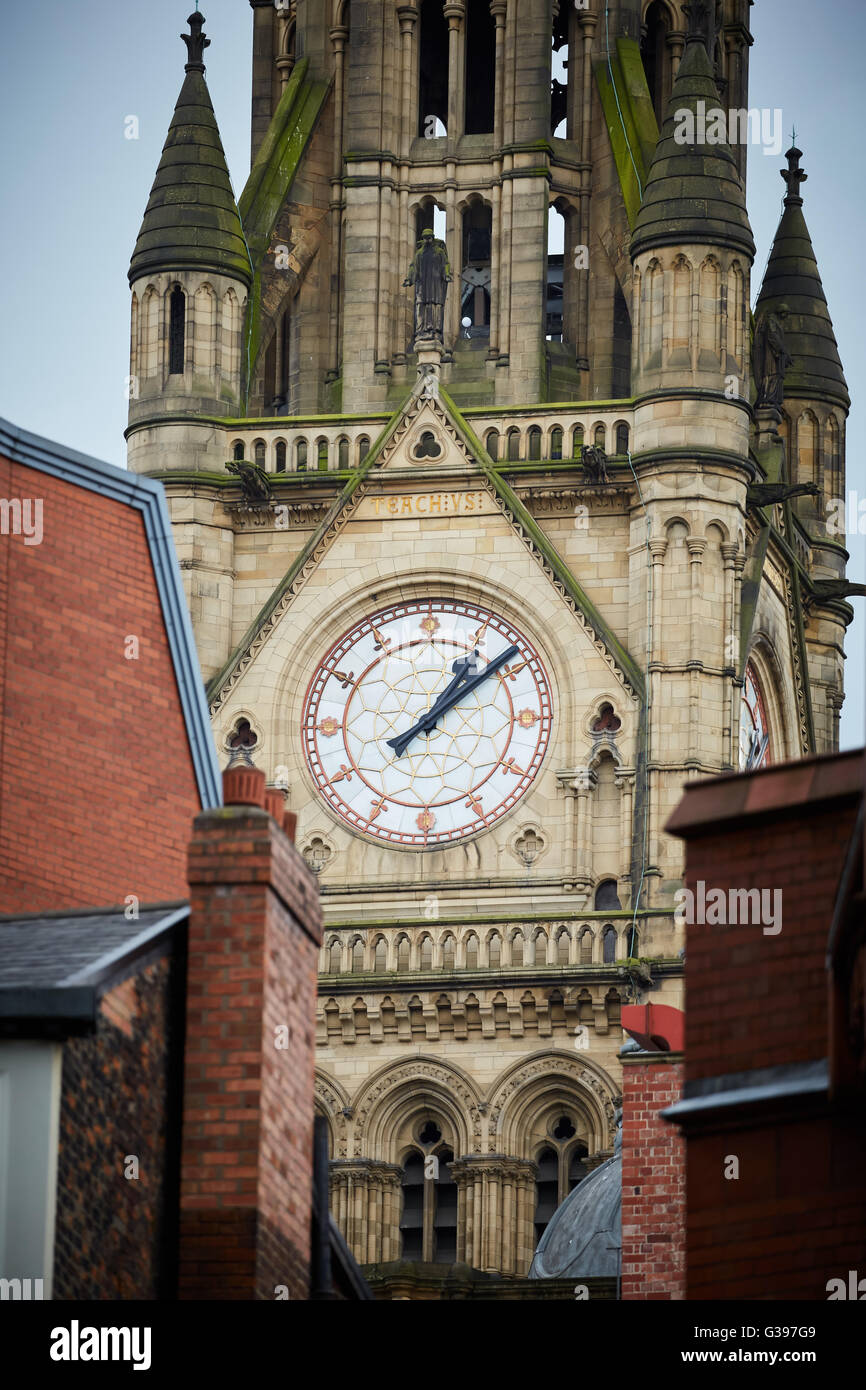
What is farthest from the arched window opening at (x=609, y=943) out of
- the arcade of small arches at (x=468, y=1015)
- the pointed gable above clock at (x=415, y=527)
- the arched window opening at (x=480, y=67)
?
the arched window opening at (x=480, y=67)

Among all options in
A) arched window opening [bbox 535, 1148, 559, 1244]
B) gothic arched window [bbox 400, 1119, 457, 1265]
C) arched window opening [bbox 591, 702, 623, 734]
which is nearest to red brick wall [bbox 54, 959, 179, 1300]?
arched window opening [bbox 535, 1148, 559, 1244]

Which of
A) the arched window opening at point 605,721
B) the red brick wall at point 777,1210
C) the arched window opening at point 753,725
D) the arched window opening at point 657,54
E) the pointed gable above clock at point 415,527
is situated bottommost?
the red brick wall at point 777,1210

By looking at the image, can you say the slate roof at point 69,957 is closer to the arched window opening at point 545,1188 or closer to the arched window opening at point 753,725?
the arched window opening at point 545,1188

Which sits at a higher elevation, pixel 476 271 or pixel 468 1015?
pixel 476 271

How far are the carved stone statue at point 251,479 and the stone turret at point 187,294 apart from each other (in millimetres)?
1148

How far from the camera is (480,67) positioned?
193 feet

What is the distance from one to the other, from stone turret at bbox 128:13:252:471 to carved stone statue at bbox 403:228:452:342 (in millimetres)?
2615

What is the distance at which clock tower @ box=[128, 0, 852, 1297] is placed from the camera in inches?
1986

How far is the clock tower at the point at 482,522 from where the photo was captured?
50438 millimetres

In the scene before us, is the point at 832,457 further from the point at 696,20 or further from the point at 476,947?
the point at 476,947

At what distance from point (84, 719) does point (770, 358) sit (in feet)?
99.9

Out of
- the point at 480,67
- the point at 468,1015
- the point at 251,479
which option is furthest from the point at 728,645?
the point at 480,67

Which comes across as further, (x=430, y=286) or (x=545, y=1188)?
(x=430, y=286)

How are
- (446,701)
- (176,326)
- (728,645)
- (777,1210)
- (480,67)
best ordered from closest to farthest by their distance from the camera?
(777,1210) → (728,645) → (446,701) → (176,326) → (480,67)
